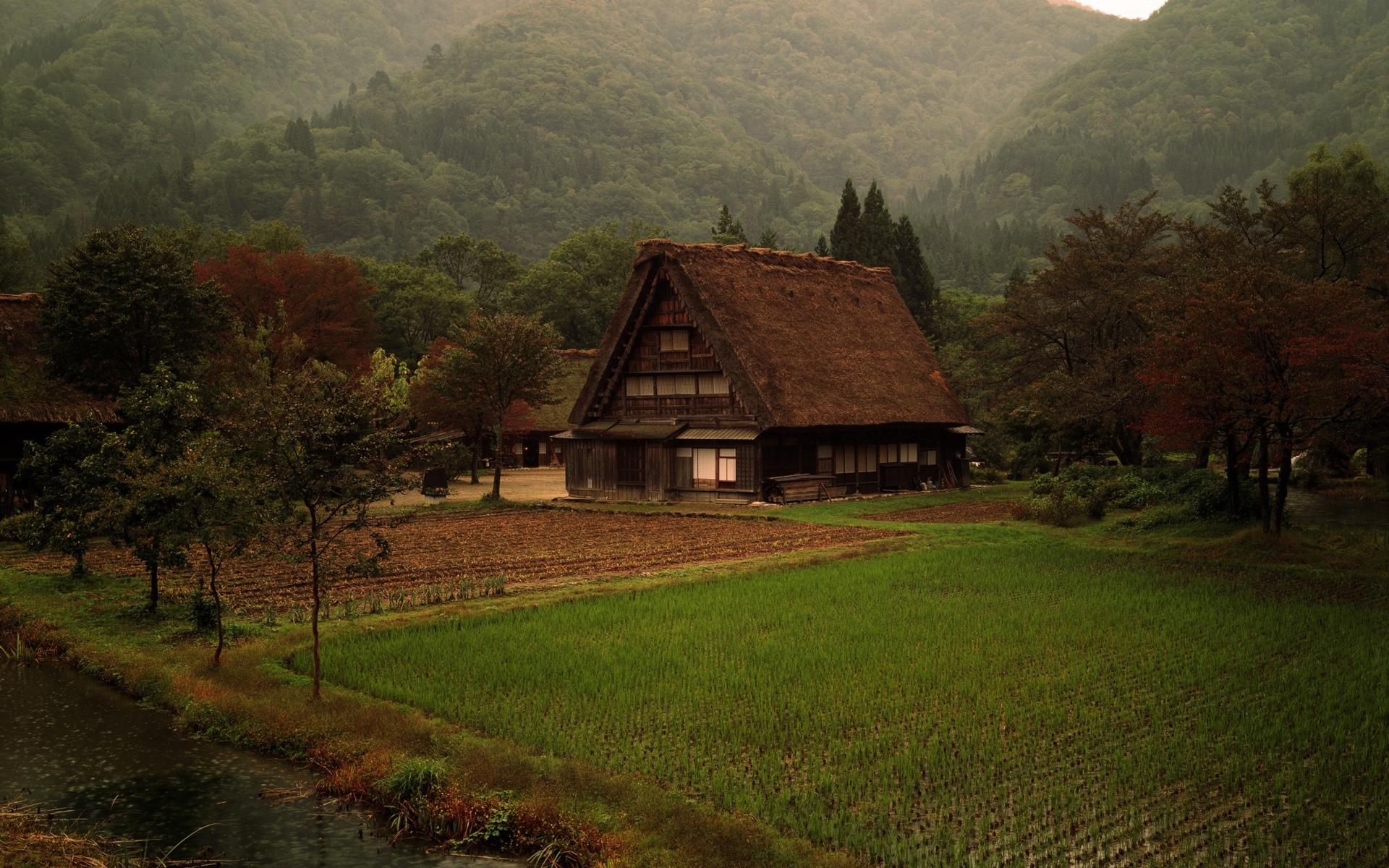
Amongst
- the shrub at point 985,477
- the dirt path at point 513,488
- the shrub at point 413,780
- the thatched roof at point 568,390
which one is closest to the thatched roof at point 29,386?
the dirt path at point 513,488

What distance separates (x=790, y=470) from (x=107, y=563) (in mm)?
22650

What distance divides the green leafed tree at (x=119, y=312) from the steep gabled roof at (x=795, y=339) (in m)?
15.8

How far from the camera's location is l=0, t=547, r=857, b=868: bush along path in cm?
805

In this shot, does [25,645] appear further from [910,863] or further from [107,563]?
[910,863]

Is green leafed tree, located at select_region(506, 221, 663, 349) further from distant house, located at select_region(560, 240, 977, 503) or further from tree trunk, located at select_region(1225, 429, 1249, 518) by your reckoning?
tree trunk, located at select_region(1225, 429, 1249, 518)

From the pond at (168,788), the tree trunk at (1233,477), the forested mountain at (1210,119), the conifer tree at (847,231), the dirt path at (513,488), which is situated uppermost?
the forested mountain at (1210,119)

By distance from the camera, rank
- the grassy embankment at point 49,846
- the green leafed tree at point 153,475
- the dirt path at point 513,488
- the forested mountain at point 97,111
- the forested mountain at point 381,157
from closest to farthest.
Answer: the grassy embankment at point 49,846 < the green leafed tree at point 153,475 < the dirt path at point 513,488 < the forested mountain at point 381,157 < the forested mountain at point 97,111

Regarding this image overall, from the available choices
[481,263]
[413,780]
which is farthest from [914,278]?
[413,780]

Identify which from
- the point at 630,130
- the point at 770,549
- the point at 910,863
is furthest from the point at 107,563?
the point at 630,130

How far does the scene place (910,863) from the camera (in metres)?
7.48

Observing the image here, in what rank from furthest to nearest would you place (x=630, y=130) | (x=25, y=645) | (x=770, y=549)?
(x=630, y=130) → (x=770, y=549) → (x=25, y=645)

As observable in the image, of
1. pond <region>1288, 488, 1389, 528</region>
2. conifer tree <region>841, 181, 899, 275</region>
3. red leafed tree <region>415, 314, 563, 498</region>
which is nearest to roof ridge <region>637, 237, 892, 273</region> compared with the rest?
red leafed tree <region>415, 314, 563, 498</region>

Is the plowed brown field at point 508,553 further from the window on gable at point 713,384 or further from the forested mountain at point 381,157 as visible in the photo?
the forested mountain at point 381,157

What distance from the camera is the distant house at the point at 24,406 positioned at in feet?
96.1
